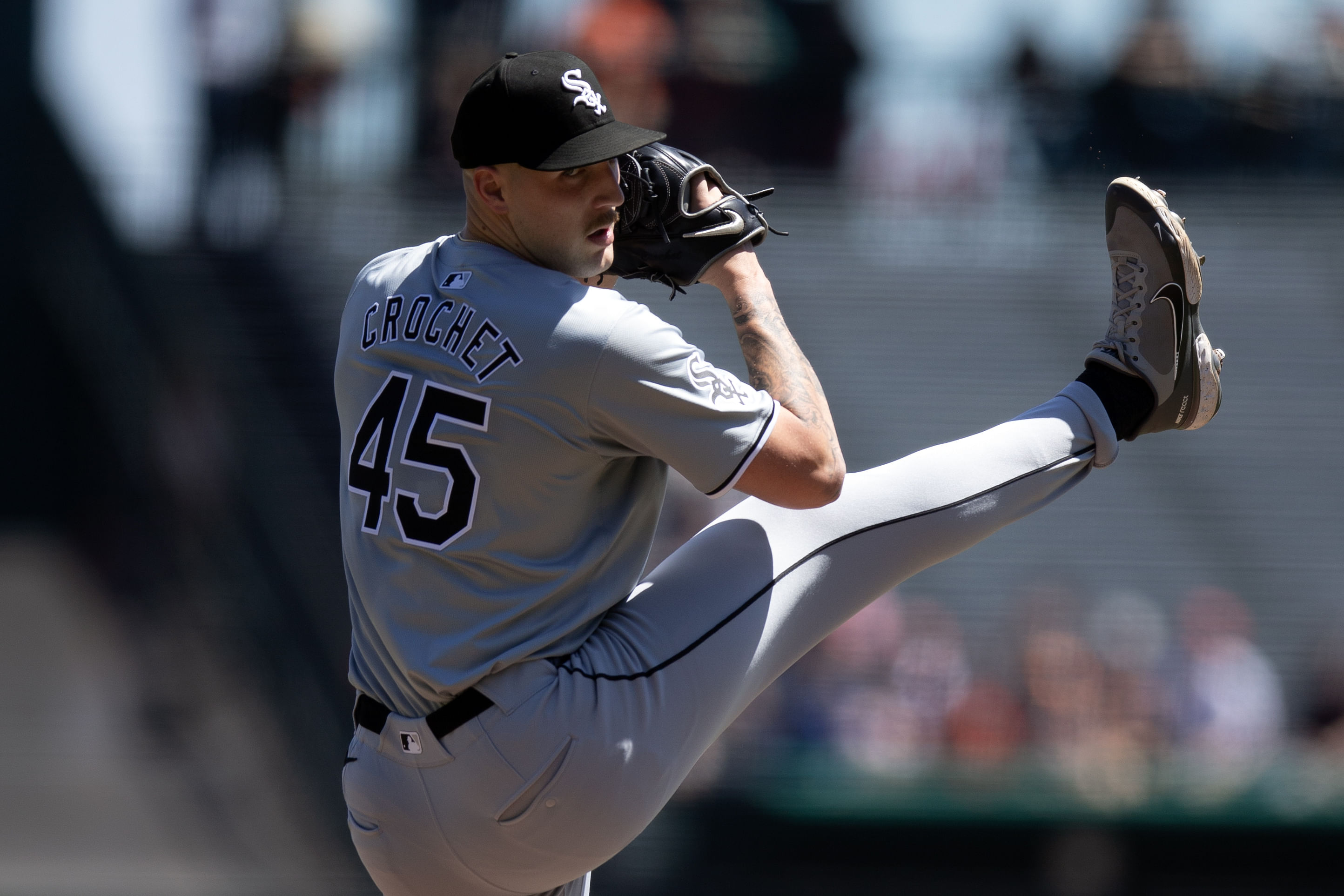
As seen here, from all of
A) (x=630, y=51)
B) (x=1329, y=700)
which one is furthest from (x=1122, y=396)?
(x=630, y=51)

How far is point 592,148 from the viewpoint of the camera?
1.84m

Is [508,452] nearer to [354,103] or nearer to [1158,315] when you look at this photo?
[1158,315]

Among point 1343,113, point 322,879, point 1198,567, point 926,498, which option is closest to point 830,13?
point 1343,113

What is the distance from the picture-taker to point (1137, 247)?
2.46 metres

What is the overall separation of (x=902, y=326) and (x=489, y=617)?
6.46m

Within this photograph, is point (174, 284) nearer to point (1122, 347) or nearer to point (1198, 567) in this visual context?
point (1198, 567)

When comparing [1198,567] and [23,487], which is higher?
[1198,567]

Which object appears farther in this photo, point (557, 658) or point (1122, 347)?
point (1122, 347)

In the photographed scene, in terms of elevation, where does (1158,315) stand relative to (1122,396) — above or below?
above

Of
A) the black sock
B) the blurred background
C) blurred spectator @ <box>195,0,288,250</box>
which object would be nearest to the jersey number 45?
the black sock

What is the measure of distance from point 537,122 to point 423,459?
49cm

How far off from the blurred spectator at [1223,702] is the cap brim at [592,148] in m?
5.62

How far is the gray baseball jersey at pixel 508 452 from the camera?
1776 mm

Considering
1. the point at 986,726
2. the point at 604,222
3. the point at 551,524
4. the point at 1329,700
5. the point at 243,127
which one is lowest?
the point at 986,726
